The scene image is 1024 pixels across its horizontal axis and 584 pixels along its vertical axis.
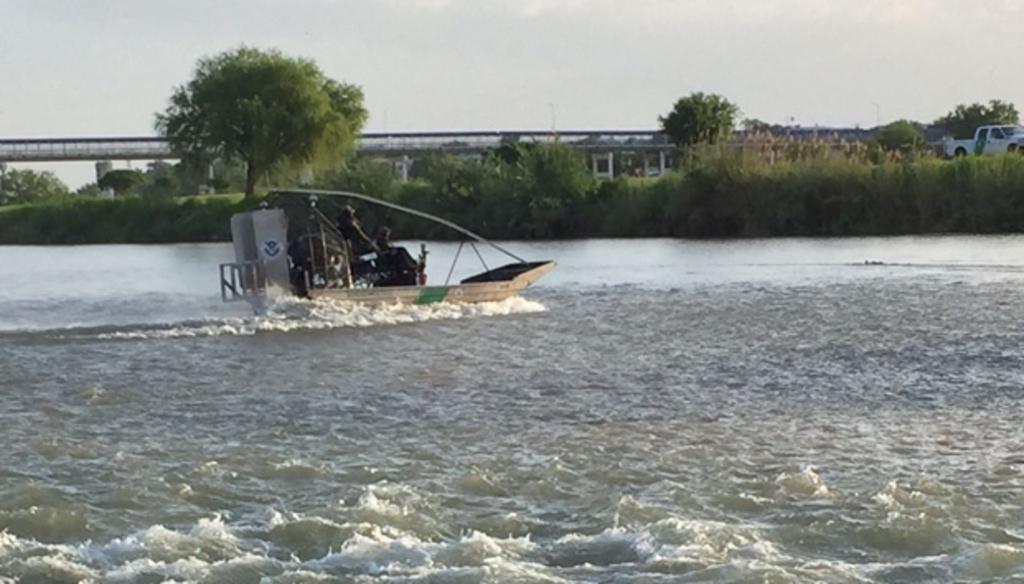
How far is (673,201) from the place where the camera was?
2499 inches

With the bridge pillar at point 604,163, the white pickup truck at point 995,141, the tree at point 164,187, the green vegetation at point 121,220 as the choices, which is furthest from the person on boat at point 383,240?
the bridge pillar at point 604,163

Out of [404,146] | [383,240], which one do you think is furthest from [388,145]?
[383,240]

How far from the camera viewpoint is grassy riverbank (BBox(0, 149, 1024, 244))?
185 ft

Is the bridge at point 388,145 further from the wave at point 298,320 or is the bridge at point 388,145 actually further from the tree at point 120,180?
the wave at point 298,320

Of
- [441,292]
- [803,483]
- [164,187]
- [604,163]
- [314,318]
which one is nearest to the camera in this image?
[803,483]

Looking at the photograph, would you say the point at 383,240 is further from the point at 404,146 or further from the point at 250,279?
the point at 404,146

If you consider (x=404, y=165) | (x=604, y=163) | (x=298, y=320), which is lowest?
(x=298, y=320)

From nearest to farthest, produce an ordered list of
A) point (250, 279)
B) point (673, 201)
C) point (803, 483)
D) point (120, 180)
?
point (803, 483), point (250, 279), point (673, 201), point (120, 180)

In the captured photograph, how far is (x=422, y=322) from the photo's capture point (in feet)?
91.8

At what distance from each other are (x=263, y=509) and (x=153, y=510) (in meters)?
0.91

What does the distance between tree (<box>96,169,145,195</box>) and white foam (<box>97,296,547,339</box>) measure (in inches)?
4326

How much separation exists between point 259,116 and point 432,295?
55.5m

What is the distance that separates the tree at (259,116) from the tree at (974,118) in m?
57.0

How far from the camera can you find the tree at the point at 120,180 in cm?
13562
